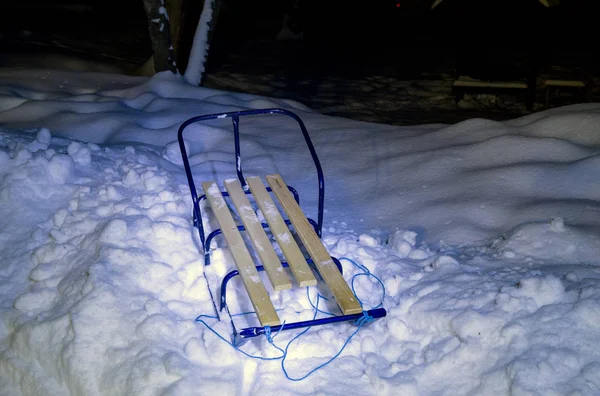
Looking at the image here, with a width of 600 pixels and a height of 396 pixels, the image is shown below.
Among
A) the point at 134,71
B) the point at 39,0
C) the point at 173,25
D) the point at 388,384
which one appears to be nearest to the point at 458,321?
the point at 388,384

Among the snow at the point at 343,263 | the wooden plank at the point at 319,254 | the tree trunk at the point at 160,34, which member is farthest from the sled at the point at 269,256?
the tree trunk at the point at 160,34

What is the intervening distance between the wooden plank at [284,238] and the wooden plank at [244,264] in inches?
7.6

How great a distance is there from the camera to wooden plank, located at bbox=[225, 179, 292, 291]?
3.01 meters

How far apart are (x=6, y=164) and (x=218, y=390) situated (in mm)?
2424

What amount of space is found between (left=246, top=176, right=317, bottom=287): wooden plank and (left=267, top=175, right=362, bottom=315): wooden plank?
7cm

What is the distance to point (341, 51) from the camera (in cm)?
1277

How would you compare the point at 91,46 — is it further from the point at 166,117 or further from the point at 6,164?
the point at 6,164

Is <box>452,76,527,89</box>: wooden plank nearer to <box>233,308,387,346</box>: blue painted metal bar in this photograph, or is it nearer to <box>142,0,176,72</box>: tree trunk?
<box>142,0,176,72</box>: tree trunk

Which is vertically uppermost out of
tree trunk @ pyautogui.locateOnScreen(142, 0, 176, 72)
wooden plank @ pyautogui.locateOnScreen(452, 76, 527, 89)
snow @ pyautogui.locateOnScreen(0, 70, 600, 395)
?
tree trunk @ pyautogui.locateOnScreen(142, 0, 176, 72)

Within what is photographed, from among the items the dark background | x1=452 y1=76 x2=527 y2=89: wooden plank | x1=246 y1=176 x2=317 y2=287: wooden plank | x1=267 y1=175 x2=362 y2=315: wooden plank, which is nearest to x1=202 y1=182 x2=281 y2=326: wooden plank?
x1=246 y1=176 x2=317 y2=287: wooden plank

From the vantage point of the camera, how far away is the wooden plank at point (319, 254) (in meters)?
2.92

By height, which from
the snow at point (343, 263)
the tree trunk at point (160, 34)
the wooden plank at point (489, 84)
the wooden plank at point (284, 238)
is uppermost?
the tree trunk at point (160, 34)

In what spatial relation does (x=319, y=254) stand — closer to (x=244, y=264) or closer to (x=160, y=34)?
(x=244, y=264)

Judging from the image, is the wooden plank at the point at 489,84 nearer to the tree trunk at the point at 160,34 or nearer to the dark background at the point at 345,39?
the dark background at the point at 345,39
